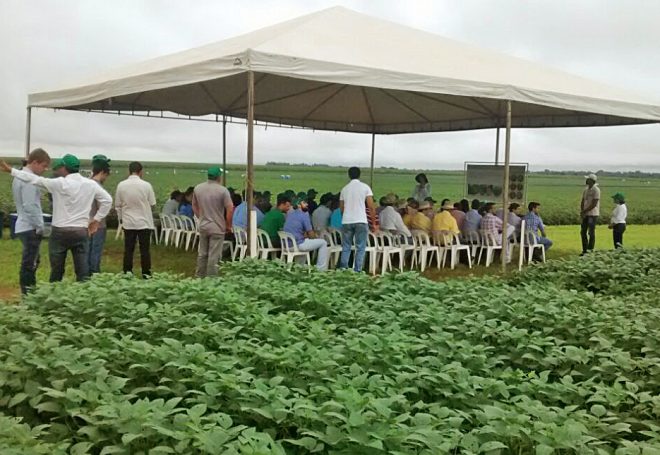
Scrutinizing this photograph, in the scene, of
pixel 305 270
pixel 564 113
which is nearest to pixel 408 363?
pixel 305 270

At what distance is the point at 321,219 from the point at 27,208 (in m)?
4.57

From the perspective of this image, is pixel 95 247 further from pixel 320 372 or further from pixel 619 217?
pixel 619 217

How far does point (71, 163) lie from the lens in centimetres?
668

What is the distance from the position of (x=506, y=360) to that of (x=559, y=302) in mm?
1185

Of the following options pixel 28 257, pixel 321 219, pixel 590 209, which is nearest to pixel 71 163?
pixel 28 257

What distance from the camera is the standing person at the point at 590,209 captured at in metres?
13.1

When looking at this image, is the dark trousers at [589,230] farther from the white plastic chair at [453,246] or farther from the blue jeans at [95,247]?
the blue jeans at [95,247]

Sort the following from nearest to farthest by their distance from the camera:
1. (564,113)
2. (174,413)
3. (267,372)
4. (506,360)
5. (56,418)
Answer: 1. (174,413)
2. (56,418)
3. (267,372)
4. (506,360)
5. (564,113)

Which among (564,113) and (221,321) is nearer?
(221,321)

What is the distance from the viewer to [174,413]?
2.27m

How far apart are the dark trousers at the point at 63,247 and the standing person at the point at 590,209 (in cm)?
978

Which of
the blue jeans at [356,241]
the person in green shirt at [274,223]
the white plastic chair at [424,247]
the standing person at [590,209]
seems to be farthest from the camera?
the standing person at [590,209]

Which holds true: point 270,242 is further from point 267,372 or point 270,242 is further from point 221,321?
point 267,372

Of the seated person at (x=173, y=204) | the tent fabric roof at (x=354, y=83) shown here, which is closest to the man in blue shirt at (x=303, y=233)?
the tent fabric roof at (x=354, y=83)
